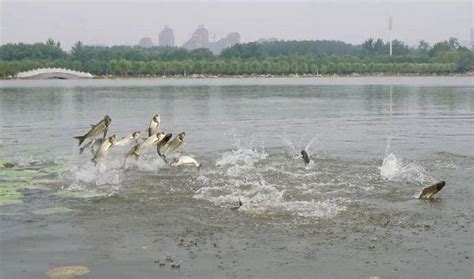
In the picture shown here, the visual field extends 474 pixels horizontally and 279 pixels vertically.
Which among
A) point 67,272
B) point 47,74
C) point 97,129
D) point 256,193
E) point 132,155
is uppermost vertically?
point 47,74

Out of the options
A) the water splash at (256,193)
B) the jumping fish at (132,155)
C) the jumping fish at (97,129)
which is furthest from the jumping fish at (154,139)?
the water splash at (256,193)

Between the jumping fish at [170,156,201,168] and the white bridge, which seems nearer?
the jumping fish at [170,156,201,168]

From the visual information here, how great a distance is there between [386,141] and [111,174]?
36.6ft

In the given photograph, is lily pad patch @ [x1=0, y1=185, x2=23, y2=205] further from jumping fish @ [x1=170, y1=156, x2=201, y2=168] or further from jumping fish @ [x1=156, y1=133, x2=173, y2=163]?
jumping fish @ [x1=170, y1=156, x2=201, y2=168]

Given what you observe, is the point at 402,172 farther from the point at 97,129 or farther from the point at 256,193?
the point at 97,129

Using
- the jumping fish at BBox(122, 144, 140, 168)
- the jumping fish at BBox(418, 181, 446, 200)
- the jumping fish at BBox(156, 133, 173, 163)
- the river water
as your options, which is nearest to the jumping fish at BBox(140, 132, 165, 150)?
the jumping fish at BBox(156, 133, 173, 163)

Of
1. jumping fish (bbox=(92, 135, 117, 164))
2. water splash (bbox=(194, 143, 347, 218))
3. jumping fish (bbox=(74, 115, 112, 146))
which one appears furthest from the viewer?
jumping fish (bbox=(74, 115, 112, 146))

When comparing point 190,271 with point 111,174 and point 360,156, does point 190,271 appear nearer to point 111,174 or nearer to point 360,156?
point 111,174

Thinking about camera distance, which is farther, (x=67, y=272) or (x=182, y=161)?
(x=182, y=161)

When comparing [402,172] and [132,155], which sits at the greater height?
[132,155]

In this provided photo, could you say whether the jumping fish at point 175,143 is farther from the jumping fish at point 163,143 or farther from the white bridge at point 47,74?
the white bridge at point 47,74

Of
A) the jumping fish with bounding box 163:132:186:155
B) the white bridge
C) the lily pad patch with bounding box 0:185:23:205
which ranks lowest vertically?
the lily pad patch with bounding box 0:185:23:205

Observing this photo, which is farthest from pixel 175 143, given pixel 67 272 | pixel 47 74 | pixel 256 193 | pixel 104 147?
pixel 47 74

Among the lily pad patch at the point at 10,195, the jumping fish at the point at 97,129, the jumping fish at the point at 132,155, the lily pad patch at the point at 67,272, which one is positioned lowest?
the lily pad patch at the point at 67,272
